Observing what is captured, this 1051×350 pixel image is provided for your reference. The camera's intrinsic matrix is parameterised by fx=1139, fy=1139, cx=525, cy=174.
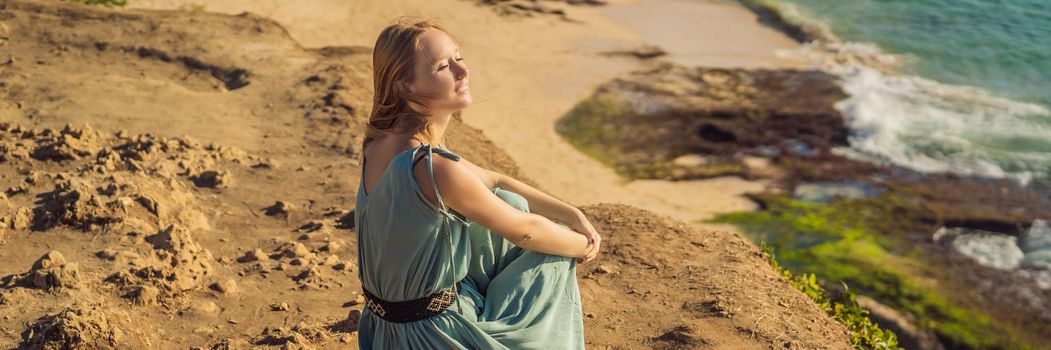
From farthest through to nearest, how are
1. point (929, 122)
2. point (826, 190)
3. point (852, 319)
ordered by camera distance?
point (929, 122)
point (826, 190)
point (852, 319)

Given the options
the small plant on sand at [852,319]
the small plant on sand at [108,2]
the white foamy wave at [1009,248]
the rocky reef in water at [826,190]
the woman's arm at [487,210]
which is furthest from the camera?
the small plant on sand at [108,2]

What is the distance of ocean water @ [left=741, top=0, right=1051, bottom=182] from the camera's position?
43.7 feet

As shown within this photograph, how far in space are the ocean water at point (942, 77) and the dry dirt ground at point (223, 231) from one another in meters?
6.14

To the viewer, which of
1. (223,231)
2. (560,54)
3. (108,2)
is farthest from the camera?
(560,54)

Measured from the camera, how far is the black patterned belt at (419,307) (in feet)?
12.0

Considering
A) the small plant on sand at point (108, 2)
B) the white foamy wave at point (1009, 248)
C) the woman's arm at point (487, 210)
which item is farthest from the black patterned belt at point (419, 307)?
the small plant on sand at point (108, 2)

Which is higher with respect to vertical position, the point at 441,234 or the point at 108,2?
the point at 441,234

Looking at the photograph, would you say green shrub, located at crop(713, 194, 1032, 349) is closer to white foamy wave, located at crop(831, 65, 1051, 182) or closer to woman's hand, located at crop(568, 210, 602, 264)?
white foamy wave, located at crop(831, 65, 1051, 182)

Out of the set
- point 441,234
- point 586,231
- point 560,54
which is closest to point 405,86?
point 441,234

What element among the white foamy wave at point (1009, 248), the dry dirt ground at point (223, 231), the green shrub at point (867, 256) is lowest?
the green shrub at point (867, 256)

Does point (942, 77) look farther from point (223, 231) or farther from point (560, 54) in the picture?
point (223, 231)

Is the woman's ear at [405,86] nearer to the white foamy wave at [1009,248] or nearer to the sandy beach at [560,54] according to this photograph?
the sandy beach at [560,54]

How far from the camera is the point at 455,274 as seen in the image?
144 inches

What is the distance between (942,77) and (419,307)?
45.9ft
